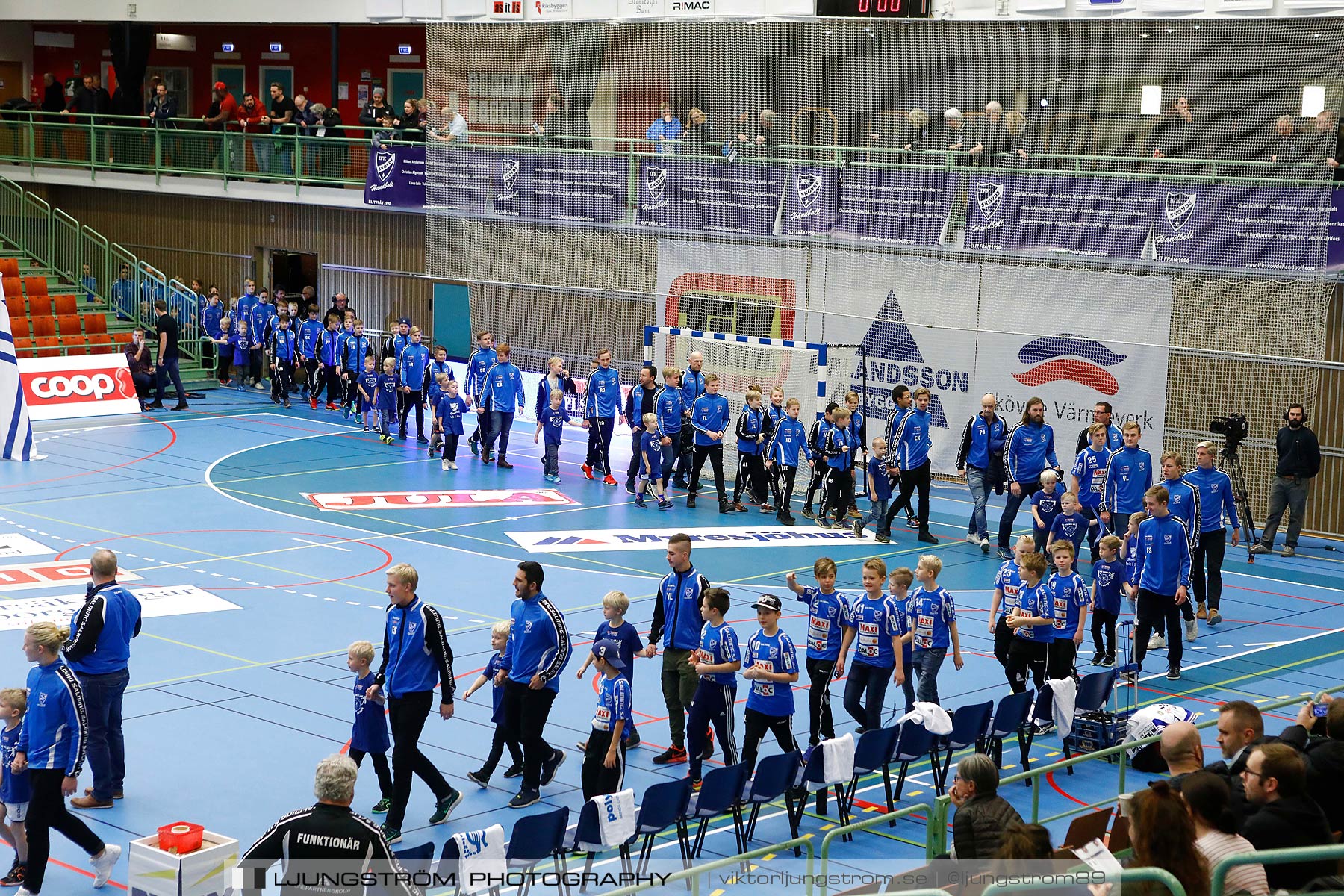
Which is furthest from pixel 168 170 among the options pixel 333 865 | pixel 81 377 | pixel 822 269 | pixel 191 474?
pixel 333 865

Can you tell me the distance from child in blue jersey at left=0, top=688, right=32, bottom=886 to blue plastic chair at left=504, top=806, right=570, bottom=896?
3.26 m

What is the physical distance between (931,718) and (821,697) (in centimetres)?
122

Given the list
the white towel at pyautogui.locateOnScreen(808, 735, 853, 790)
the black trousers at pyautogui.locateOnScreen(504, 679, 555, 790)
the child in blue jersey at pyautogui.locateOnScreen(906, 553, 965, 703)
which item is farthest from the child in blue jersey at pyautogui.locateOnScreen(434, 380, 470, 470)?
the white towel at pyautogui.locateOnScreen(808, 735, 853, 790)

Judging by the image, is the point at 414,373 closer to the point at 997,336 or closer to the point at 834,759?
the point at 997,336

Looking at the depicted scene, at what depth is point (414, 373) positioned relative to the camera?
29828 millimetres

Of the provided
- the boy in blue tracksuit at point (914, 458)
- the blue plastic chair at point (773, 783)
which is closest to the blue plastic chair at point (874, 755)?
the blue plastic chair at point (773, 783)

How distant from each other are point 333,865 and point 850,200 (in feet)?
74.2

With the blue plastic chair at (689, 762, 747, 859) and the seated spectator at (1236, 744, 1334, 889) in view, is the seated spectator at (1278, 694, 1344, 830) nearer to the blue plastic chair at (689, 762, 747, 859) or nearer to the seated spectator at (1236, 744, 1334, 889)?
the seated spectator at (1236, 744, 1334, 889)

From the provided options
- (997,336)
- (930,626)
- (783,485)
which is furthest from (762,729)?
(997,336)

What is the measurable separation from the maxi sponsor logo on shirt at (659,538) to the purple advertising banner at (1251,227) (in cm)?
691

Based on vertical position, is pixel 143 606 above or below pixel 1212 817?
below

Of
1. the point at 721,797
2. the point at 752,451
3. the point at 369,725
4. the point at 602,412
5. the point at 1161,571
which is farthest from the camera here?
the point at 602,412

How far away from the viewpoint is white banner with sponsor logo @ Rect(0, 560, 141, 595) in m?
19.0

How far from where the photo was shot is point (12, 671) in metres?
15.5
